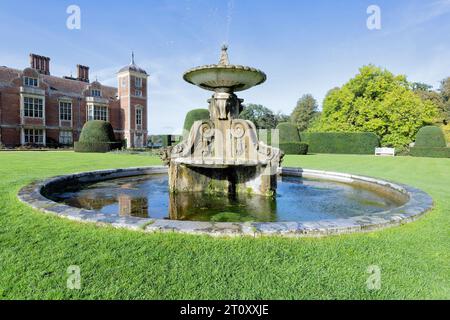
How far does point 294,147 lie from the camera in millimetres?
24734

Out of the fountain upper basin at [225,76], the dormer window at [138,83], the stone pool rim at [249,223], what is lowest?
the stone pool rim at [249,223]

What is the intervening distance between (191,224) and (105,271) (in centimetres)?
120

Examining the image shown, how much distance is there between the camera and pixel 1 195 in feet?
18.3

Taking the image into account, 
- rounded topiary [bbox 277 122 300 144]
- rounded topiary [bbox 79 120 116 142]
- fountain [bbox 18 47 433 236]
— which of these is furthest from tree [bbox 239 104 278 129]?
fountain [bbox 18 47 433 236]

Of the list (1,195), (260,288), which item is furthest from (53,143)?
(260,288)

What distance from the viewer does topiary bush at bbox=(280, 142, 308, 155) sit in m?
24.5

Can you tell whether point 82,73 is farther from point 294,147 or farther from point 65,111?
point 294,147

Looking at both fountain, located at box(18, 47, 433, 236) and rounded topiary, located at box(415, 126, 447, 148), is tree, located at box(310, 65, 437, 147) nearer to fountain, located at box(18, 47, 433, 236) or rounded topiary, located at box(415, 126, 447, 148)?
rounded topiary, located at box(415, 126, 447, 148)

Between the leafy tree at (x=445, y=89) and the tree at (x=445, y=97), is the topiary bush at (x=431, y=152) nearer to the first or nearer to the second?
the tree at (x=445, y=97)

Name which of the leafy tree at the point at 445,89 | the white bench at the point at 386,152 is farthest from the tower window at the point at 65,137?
the leafy tree at the point at 445,89

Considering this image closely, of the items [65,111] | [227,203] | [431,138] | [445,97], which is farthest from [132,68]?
[445,97]

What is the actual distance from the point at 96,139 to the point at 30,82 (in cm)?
1569

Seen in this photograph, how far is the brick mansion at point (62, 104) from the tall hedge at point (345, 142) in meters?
29.9

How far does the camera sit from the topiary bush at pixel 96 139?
94.4ft
